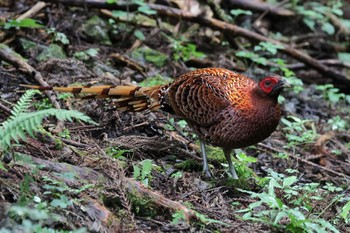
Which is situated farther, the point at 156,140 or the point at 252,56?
the point at 252,56

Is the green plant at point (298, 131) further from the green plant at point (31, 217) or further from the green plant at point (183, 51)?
the green plant at point (31, 217)

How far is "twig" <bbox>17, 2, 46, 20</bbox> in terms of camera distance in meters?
8.76

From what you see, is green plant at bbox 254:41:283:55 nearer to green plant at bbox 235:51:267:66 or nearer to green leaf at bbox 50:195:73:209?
green plant at bbox 235:51:267:66

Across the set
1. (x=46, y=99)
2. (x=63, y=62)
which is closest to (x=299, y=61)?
(x=63, y=62)

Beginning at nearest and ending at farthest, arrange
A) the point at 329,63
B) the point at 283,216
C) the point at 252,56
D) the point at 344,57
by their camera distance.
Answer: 1. the point at 283,216
2. the point at 252,56
3. the point at 329,63
4. the point at 344,57

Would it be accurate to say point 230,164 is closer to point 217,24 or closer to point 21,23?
point 21,23

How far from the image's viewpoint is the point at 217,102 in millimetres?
5828

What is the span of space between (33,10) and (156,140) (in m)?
3.82

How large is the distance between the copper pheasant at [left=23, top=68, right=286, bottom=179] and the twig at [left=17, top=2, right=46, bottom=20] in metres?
3.18

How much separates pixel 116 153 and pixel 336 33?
26.4 feet

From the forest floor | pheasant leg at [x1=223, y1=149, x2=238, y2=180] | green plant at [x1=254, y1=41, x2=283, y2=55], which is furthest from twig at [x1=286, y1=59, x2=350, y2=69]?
pheasant leg at [x1=223, y1=149, x2=238, y2=180]

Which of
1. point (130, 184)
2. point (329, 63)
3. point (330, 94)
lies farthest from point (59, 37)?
point (329, 63)

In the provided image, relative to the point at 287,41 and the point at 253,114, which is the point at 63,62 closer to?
the point at 253,114

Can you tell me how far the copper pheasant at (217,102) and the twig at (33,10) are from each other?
125 inches
